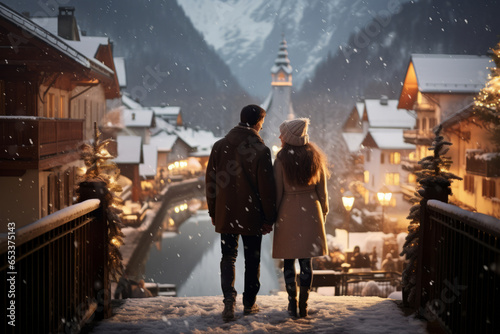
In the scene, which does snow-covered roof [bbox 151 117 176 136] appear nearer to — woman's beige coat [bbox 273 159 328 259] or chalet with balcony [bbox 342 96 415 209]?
chalet with balcony [bbox 342 96 415 209]

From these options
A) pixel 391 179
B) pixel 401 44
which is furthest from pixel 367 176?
pixel 401 44

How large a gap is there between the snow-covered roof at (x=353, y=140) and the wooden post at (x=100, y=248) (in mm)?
48156

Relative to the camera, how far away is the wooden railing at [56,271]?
125 inches

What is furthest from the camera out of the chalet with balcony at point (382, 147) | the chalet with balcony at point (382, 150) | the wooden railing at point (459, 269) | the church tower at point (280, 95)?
the church tower at point (280, 95)

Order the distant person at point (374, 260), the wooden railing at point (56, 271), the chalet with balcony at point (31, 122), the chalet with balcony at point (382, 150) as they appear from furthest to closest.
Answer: the chalet with balcony at point (382, 150), the distant person at point (374, 260), the chalet with balcony at point (31, 122), the wooden railing at point (56, 271)

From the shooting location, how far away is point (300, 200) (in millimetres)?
5406

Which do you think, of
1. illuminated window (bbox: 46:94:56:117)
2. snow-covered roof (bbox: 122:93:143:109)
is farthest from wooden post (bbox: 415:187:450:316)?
snow-covered roof (bbox: 122:93:143:109)

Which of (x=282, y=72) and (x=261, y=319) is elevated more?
(x=282, y=72)

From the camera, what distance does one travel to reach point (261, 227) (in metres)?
5.37

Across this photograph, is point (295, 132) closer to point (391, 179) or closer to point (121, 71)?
point (121, 71)

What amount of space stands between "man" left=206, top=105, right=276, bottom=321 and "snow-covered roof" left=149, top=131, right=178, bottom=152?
53184 millimetres

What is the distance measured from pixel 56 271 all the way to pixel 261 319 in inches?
83.2

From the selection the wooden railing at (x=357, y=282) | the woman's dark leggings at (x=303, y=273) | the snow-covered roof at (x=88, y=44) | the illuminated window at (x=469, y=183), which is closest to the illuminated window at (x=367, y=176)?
the illuminated window at (x=469, y=183)

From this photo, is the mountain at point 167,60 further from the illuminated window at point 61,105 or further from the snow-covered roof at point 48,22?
the illuminated window at point 61,105
